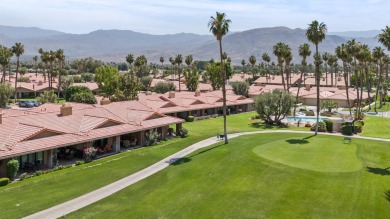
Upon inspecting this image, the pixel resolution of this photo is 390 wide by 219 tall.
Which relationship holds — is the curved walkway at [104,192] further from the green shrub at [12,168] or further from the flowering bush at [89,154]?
the green shrub at [12,168]

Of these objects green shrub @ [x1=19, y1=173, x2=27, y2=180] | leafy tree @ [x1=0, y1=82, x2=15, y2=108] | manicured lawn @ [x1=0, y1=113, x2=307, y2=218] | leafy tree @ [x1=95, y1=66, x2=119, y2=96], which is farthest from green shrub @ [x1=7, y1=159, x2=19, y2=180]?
leafy tree @ [x1=0, y1=82, x2=15, y2=108]

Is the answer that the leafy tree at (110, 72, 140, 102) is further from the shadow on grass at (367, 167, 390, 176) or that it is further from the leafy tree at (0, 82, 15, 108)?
the shadow on grass at (367, 167, 390, 176)

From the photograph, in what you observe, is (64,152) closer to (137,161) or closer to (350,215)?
(137,161)

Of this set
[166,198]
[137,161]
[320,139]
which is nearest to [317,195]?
[166,198]

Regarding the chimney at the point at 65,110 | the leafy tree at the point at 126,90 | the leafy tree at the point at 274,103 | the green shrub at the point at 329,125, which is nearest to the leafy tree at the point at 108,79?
the leafy tree at the point at 126,90

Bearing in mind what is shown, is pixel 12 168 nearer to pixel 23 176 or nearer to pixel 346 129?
pixel 23 176
